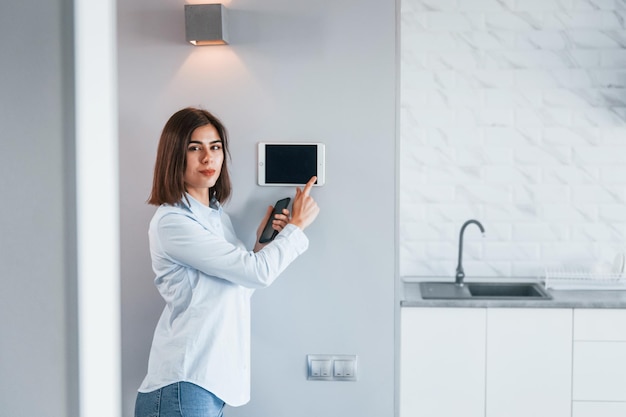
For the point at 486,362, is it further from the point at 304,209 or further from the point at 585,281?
the point at 304,209

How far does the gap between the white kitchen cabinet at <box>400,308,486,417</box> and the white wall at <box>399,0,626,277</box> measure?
0.57 m

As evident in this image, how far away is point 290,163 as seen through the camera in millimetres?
2707

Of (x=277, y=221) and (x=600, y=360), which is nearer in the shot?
(x=277, y=221)

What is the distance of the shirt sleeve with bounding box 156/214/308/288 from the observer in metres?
2.21

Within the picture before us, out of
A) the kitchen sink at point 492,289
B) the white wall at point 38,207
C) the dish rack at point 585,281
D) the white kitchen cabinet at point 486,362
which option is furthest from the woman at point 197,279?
the white wall at point 38,207

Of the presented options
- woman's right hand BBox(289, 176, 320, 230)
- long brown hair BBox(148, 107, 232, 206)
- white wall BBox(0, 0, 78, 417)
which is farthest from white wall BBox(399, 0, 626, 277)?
white wall BBox(0, 0, 78, 417)

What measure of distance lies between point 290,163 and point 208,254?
0.64 m

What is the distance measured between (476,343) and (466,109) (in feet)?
3.75

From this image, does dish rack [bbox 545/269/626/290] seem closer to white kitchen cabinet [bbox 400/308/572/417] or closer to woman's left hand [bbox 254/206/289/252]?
white kitchen cabinet [bbox 400/308/572/417]

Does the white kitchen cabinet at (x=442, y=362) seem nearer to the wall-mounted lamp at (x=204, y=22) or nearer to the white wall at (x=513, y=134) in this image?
the white wall at (x=513, y=134)

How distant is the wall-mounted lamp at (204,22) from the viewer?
257 centimetres

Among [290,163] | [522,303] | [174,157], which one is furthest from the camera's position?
[522,303]

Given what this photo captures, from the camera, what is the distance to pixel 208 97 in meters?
2.71

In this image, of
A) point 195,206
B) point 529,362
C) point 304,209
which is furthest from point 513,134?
point 195,206
